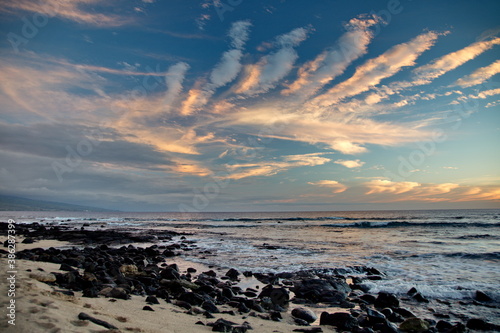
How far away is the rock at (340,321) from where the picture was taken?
727 cm

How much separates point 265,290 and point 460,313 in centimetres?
618

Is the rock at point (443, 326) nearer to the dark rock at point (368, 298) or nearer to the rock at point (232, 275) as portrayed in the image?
the dark rock at point (368, 298)

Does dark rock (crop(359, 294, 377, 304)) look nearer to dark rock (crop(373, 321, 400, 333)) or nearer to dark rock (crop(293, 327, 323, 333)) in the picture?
dark rock (crop(373, 321, 400, 333))

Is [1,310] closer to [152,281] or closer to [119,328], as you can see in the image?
[119,328]

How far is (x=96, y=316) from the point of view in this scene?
5559 mm

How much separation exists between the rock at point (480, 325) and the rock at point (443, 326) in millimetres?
590

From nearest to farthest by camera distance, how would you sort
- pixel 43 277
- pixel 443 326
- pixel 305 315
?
pixel 443 326 < pixel 305 315 < pixel 43 277

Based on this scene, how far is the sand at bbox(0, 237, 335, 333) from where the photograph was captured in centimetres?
464

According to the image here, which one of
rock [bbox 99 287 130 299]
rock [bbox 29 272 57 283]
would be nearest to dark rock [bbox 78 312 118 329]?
rock [bbox 99 287 130 299]

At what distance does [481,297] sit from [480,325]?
3.08 metres

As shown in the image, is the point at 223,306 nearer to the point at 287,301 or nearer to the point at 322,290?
the point at 287,301

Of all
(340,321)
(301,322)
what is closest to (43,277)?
(301,322)

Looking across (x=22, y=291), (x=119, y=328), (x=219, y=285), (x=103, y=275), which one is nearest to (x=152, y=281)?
(x=103, y=275)

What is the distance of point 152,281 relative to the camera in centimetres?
1096
